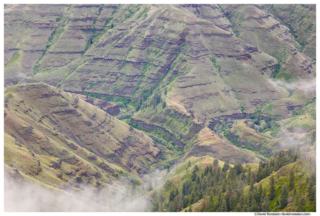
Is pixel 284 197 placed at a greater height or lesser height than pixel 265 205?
greater

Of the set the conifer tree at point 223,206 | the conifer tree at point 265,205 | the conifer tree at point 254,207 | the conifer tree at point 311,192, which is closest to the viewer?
the conifer tree at point 311,192

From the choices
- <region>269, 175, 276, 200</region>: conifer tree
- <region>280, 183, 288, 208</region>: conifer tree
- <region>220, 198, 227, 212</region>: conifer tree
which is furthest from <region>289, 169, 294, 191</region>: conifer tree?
<region>220, 198, 227, 212</region>: conifer tree

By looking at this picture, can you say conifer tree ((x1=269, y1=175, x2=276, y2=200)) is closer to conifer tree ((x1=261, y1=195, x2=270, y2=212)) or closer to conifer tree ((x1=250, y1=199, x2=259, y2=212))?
conifer tree ((x1=261, y1=195, x2=270, y2=212))

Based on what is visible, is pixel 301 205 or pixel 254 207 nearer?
pixel 301 205

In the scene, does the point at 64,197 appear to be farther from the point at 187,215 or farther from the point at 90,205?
the point at 187,215

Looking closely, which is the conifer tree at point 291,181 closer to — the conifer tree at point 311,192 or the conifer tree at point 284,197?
the conifer tree at point 284,197

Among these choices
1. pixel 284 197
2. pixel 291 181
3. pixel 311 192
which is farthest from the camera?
pixel 291 181

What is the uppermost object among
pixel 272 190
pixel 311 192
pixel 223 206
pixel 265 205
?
pixel 311 192

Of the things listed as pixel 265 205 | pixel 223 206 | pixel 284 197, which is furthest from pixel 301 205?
pixel 223 206

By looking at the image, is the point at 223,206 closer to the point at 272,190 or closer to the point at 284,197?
the point at 272,190

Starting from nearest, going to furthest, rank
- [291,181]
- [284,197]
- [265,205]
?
[284,197]
[265,205]
[291,181]

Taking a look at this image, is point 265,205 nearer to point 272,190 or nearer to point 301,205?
point 272,190

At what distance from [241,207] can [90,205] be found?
216 ft

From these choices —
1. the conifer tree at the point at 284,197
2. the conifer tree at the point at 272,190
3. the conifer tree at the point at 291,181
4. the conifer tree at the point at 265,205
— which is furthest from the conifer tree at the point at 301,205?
the conifer tree at the point at 272,190
